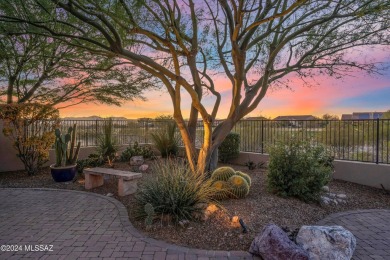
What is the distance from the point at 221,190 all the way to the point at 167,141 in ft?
16.3

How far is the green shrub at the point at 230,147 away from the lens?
905 centimetres

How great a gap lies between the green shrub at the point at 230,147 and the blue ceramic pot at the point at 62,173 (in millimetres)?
4806

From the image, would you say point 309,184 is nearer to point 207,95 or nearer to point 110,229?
point 110,229

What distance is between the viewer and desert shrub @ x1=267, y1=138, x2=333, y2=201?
4.91 m

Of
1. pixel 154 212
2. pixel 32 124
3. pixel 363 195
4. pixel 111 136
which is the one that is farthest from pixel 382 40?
pixel 32 124

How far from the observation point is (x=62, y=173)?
264 inches

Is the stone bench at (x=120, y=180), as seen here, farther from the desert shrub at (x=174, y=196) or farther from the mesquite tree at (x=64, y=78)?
the mesquite tree at (x=64, y=78)

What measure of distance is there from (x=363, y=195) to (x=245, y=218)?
11.3ft

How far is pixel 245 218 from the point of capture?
400 cm

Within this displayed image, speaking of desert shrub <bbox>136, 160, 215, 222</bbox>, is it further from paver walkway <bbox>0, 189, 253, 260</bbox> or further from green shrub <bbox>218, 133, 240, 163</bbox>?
green shrub <bbox>218, 133, 240, 163</bbox>

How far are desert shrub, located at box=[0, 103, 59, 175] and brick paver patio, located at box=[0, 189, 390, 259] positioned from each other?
2.32 m

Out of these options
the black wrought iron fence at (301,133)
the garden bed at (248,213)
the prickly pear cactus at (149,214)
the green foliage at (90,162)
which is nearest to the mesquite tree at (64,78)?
the black wrought iron fence at (301,133)

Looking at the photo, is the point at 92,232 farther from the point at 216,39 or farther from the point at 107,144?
the point at 216,39

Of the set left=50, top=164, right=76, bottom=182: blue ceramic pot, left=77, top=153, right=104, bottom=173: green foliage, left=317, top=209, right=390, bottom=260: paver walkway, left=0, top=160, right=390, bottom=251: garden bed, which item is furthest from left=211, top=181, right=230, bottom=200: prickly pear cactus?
left=77, top=153, right=104, bottom=173: green foliage
